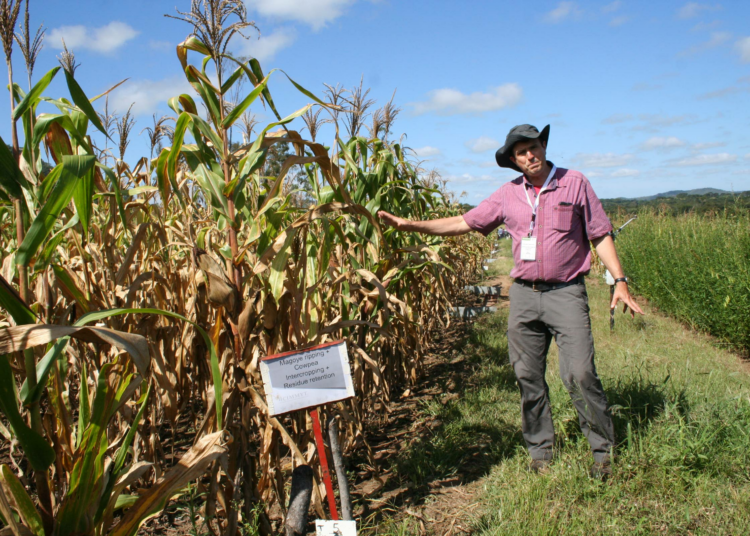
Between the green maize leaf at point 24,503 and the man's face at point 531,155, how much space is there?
275cm

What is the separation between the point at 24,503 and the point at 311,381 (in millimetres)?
971

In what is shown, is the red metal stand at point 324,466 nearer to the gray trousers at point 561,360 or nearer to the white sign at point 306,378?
the white sign at point 306,378

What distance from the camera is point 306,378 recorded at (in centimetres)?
203

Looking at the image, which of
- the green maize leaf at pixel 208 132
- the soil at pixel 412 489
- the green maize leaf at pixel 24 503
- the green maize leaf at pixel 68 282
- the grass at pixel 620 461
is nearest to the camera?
the green maize leaf at pixel 24 503

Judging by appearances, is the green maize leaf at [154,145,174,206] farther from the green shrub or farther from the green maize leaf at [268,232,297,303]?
the green shrub

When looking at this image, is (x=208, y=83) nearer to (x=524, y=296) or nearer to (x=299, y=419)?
(x=299, y=419)

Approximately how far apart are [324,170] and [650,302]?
9.47 meters

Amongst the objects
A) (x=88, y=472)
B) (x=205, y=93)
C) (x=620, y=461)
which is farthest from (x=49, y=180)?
(x=620, y=461)

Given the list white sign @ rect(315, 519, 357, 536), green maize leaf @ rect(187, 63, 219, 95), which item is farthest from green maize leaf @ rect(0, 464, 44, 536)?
green maize leaf @ rect(187, 63, 219, 95)

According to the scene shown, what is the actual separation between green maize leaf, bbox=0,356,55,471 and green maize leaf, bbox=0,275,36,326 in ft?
0.33

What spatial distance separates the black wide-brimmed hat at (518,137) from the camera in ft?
9.74

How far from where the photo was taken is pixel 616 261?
301 centimetres

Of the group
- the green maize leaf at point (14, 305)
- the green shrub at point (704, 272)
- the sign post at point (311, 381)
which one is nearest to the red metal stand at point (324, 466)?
the sign post at point (311, 381)

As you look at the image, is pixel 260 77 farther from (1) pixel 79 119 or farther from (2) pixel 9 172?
(2) pixel 9 172
